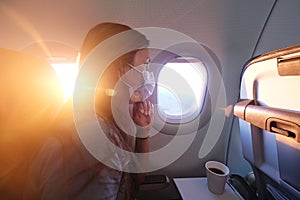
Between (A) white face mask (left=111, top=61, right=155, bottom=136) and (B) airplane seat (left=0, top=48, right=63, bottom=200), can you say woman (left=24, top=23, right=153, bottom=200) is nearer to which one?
(A) white face mask (left=111, top=61, right=155, bottom=136)

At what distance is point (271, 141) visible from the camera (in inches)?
28.3

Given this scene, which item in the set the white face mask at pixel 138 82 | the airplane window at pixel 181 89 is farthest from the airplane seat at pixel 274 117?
the airplane window at pixel 181 89

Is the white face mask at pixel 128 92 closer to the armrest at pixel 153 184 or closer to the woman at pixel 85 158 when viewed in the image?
the woman at pixel 85 158

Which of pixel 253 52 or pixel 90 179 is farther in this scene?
pixel 253 52

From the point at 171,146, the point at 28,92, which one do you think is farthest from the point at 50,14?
the point at 171,146

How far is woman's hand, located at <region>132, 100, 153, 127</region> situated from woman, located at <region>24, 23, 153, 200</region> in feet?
0.65

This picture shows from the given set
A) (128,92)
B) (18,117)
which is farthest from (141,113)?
(18,117)

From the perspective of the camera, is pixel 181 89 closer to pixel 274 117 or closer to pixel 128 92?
pixel 128 92

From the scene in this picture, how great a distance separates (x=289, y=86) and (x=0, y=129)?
3.54 feet

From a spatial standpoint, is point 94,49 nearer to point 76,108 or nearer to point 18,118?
point 76,108

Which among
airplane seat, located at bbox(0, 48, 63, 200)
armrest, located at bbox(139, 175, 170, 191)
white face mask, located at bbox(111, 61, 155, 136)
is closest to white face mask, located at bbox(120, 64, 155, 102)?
white face mask, located at bbox(111, 61, 155, 136)

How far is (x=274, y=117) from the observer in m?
0.62

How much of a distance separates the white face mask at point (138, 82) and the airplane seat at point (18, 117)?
37cm

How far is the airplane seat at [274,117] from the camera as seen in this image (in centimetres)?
56
